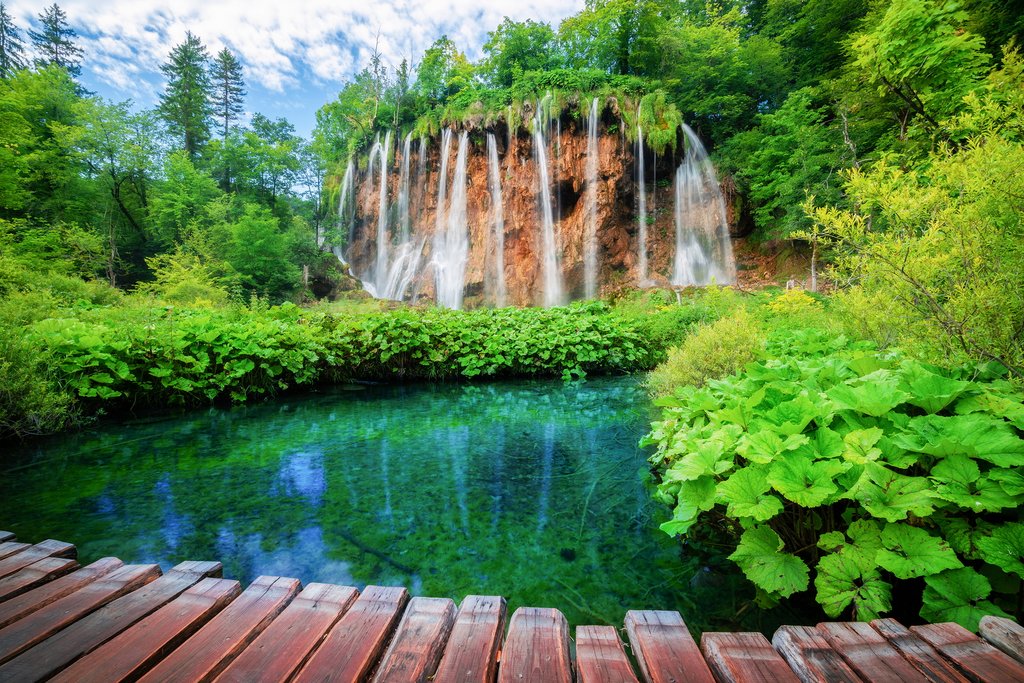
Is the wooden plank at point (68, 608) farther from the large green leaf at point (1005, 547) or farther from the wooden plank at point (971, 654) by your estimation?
the large green leaf at point (1005, 547)

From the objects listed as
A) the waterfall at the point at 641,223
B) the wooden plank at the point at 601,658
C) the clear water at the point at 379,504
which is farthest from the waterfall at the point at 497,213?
the wooden plank at the point at 601,658

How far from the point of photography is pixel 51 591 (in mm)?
1542

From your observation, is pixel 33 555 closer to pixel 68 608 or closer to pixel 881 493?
pixel 68 608

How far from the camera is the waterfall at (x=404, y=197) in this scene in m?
24.7

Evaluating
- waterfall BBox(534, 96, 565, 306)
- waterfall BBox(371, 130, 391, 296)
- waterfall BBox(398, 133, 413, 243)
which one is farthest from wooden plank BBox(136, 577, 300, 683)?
waterfall BBox(371, 130, 391, 296)

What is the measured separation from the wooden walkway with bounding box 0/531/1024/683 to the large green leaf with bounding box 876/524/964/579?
0.27m

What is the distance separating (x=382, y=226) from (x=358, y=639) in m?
26.9

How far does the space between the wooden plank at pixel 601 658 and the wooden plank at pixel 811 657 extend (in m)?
0.48

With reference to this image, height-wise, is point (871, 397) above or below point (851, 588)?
above

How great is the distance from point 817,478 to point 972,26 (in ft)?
60.9

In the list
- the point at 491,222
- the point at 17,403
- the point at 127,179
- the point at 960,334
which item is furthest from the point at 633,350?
the point at 127,179

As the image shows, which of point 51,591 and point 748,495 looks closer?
point 51,591

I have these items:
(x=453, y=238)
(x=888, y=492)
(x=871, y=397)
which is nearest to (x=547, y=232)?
(x=453, y=238)

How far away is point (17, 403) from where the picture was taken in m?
4.42
